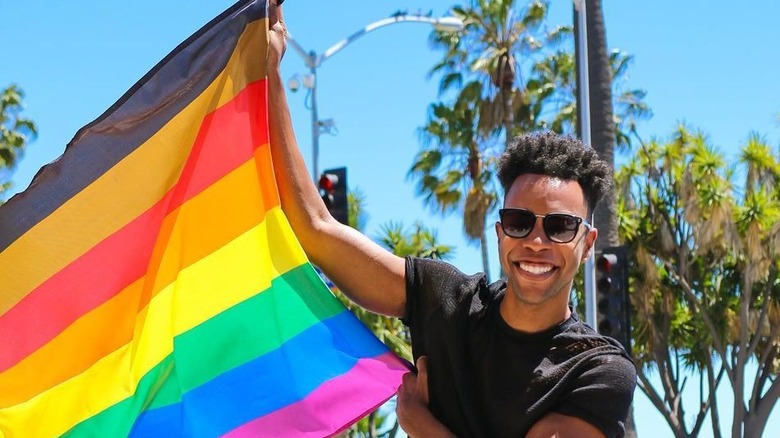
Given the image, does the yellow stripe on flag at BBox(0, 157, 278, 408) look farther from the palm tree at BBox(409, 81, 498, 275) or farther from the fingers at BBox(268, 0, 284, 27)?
the palm tree at BBox(409, 81, 498, 275)

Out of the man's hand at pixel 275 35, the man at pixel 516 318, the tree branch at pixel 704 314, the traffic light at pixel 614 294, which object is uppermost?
the man's hand at pixel 275 35

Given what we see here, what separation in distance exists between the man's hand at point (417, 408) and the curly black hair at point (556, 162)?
2.08 feet

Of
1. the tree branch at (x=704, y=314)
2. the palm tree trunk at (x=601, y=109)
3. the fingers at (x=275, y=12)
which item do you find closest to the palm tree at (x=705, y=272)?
the tree branch at (x=704, y=314)

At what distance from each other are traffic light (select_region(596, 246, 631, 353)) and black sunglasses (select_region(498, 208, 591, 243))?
11.5 metres

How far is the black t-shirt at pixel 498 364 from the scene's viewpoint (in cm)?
371

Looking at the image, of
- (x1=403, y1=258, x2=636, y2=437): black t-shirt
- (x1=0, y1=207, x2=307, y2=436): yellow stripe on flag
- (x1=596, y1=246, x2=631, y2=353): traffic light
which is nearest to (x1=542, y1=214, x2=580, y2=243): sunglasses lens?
(x1=403, y1=258, x2=636, y2=437): black t-shirt

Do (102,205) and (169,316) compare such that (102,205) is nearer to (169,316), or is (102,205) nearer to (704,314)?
(169,316)

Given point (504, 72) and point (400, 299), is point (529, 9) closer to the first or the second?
point (504, 72)

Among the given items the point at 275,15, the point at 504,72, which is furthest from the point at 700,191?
the point at 275,15

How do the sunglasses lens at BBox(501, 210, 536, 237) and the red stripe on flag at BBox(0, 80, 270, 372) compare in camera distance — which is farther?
the red stripe on flag at BBox(0, 80, 270, 372)

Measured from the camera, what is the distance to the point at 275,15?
14.1 ft

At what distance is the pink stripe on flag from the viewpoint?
13.5 ft

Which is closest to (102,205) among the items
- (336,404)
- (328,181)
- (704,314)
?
(336,404)

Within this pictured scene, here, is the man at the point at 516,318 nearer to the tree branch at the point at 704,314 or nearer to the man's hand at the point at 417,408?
the man's hand at the point at 417,408
